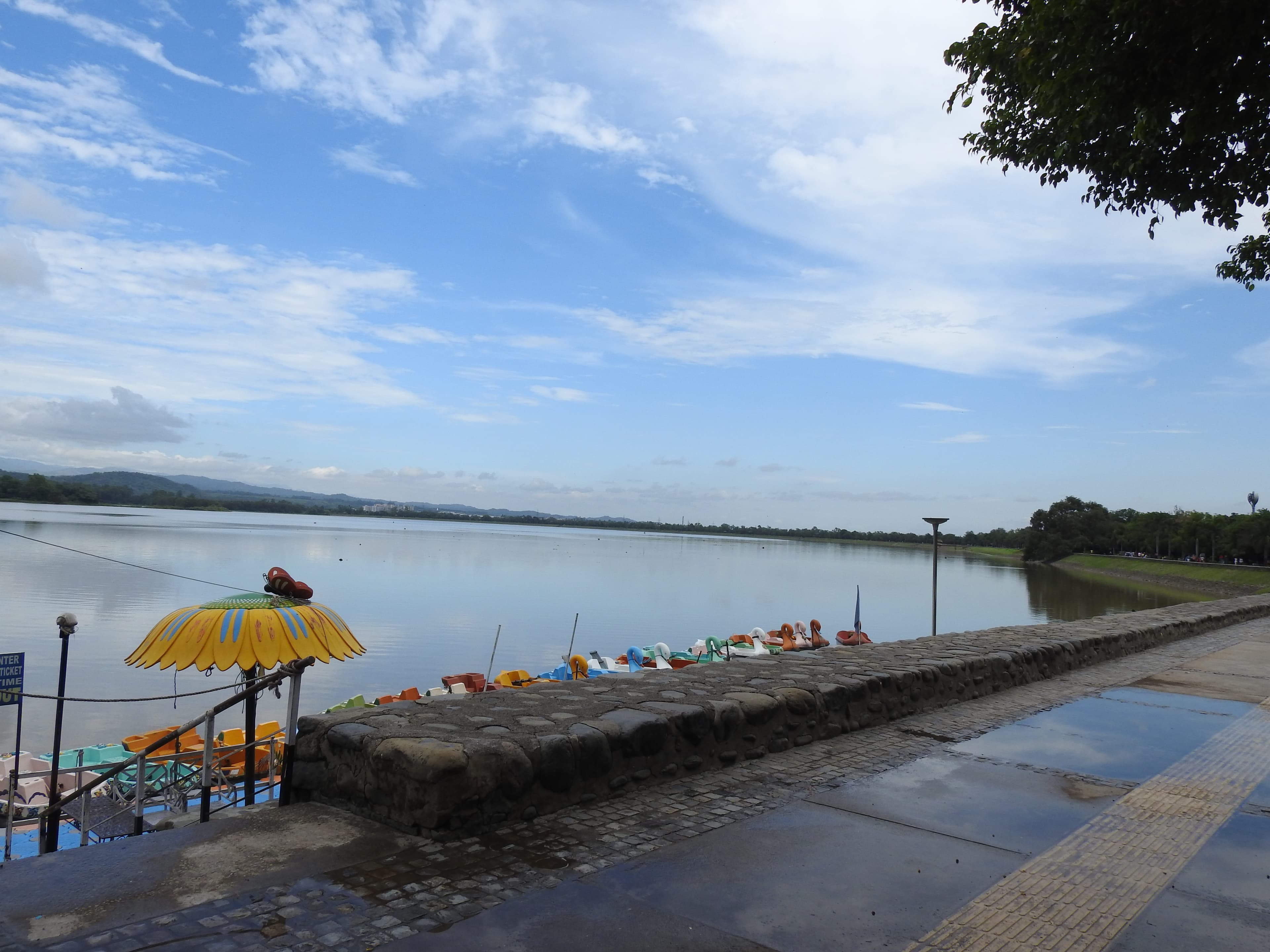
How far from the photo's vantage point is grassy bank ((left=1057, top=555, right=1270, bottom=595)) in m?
58.2

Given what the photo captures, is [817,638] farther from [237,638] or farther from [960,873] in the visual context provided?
[237,638]

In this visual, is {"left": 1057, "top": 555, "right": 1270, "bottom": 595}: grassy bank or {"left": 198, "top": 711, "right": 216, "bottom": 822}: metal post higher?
{"left": 198, "top": 711, "right": 216, "bottom": 822}: metal post

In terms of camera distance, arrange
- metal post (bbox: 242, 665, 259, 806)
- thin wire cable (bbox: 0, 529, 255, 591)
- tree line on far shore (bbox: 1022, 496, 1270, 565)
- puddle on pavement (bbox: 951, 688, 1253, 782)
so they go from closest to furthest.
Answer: metal post (bbox: 242, 665, 259, 806) → puddle on pavement (bbox: 951, 688, 1253, 782) → thin wire cable (bbox: 0, 529, 255, 591) → tree line on far shore (bbox: 1022, 496, 1270, 565)

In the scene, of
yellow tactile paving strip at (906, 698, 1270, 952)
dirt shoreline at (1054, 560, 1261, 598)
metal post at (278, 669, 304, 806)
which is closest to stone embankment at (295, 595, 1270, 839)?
metal post at (278, 669, 304, 806)

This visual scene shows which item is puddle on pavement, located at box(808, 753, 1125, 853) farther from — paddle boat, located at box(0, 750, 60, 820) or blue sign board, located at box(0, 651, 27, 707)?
paddle boat, located at box(0, 750, 60, 820)

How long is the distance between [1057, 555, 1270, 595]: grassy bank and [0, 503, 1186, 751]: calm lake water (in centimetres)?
370

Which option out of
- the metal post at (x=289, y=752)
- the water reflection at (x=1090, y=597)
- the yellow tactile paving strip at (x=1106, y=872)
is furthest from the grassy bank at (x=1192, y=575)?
the metal post at (x=289, y=752)

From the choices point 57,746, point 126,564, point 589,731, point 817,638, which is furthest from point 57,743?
point 817,638

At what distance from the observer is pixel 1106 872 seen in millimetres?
4223

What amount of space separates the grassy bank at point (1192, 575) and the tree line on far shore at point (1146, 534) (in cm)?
402

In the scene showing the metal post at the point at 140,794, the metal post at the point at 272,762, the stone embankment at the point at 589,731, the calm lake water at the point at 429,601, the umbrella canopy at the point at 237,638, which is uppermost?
the umbrella canopy at the point at 237,638

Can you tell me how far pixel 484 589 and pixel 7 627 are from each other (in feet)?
79.7

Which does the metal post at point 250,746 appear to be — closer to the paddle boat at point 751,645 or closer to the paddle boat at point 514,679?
the paddle boat at point 514,679

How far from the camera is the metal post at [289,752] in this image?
489 cm
